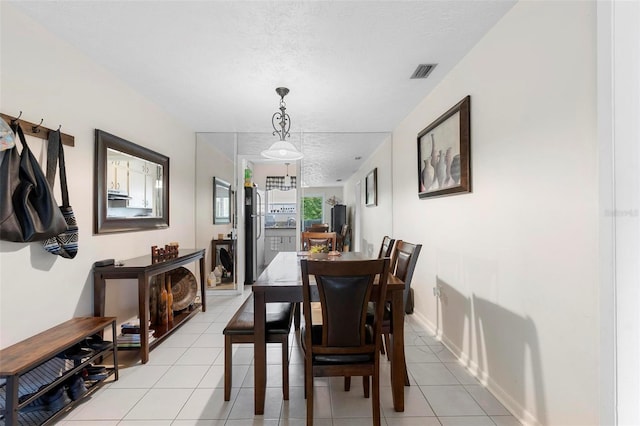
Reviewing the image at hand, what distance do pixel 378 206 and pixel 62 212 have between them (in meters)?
4.58

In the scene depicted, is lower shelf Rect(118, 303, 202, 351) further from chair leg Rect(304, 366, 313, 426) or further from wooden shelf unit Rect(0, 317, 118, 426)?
chair leg Rect(304, 366, 313, 426)

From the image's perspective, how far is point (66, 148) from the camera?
2.17 m

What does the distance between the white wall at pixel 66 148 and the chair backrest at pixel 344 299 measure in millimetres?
1739

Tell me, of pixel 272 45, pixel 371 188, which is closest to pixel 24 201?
pixel 272 45

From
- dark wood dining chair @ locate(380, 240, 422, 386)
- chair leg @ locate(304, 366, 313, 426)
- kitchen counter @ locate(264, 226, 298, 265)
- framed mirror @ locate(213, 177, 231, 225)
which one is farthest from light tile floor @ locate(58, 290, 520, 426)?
kitchen counter @ locate(264, 226, 298, 265)

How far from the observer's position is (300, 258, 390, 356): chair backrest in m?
1.54

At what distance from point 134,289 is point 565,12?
12.6ft

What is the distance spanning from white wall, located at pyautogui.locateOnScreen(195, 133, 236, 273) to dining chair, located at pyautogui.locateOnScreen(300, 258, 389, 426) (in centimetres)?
344

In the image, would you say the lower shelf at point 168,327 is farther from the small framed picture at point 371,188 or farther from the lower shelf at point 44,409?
the small framed picture at point 371,188

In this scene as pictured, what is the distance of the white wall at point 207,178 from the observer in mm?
4562

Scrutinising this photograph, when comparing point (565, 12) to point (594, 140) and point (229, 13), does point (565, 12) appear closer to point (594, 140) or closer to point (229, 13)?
point (594, 140)

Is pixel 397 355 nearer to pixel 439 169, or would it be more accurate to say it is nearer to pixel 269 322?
pixel 269 322

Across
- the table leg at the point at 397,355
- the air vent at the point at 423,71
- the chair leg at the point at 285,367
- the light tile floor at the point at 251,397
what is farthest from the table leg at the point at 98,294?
the air vent at the point at 423,71

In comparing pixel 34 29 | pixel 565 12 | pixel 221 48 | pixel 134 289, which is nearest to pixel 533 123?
pixel 565 12
